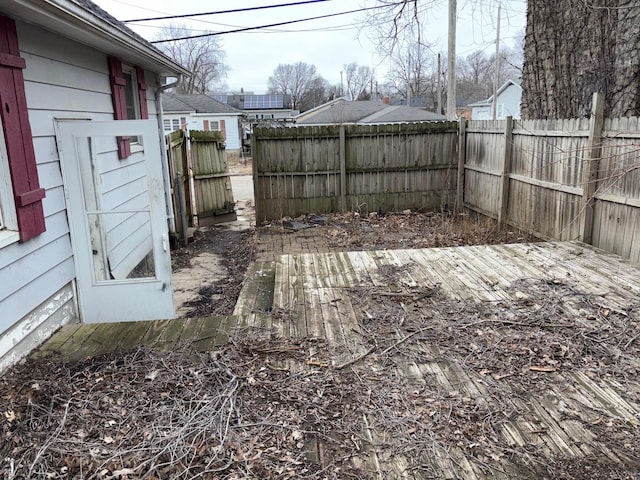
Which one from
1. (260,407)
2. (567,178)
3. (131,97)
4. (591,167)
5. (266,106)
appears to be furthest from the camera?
(266,106)

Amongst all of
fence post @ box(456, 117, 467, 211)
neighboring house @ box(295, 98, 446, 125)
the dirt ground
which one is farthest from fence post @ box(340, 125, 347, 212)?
neighboring house @ box(295, 98, 446, 125)

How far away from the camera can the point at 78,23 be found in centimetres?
335

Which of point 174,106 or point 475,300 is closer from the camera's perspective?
point 475,300

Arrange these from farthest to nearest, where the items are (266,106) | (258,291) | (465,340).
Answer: (266,106)
(258,291)
(465,340)

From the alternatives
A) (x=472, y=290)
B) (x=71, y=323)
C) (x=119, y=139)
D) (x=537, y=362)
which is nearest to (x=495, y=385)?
(x=537, y=362)

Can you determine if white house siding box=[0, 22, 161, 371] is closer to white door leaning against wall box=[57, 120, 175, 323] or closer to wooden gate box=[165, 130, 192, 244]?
white door leaning against wall box=[57, 120, 175, 323]

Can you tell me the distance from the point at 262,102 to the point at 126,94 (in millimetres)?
36589

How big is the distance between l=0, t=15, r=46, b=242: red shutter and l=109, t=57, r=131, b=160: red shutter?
221 centimetres

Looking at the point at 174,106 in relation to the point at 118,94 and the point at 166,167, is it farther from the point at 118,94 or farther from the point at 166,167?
the point at 118,94

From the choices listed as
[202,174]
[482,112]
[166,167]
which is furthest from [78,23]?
[482,112]

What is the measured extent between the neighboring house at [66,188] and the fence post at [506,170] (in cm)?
528

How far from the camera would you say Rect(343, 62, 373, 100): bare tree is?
53.1 meters

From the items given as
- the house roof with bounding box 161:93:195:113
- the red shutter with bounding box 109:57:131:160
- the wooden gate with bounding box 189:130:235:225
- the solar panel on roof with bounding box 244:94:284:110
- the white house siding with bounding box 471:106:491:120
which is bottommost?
Result: the wooden gate with bounding box 189:130:235:225

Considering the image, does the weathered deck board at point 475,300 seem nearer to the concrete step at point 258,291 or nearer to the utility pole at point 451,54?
the concrete step at point 258,291
